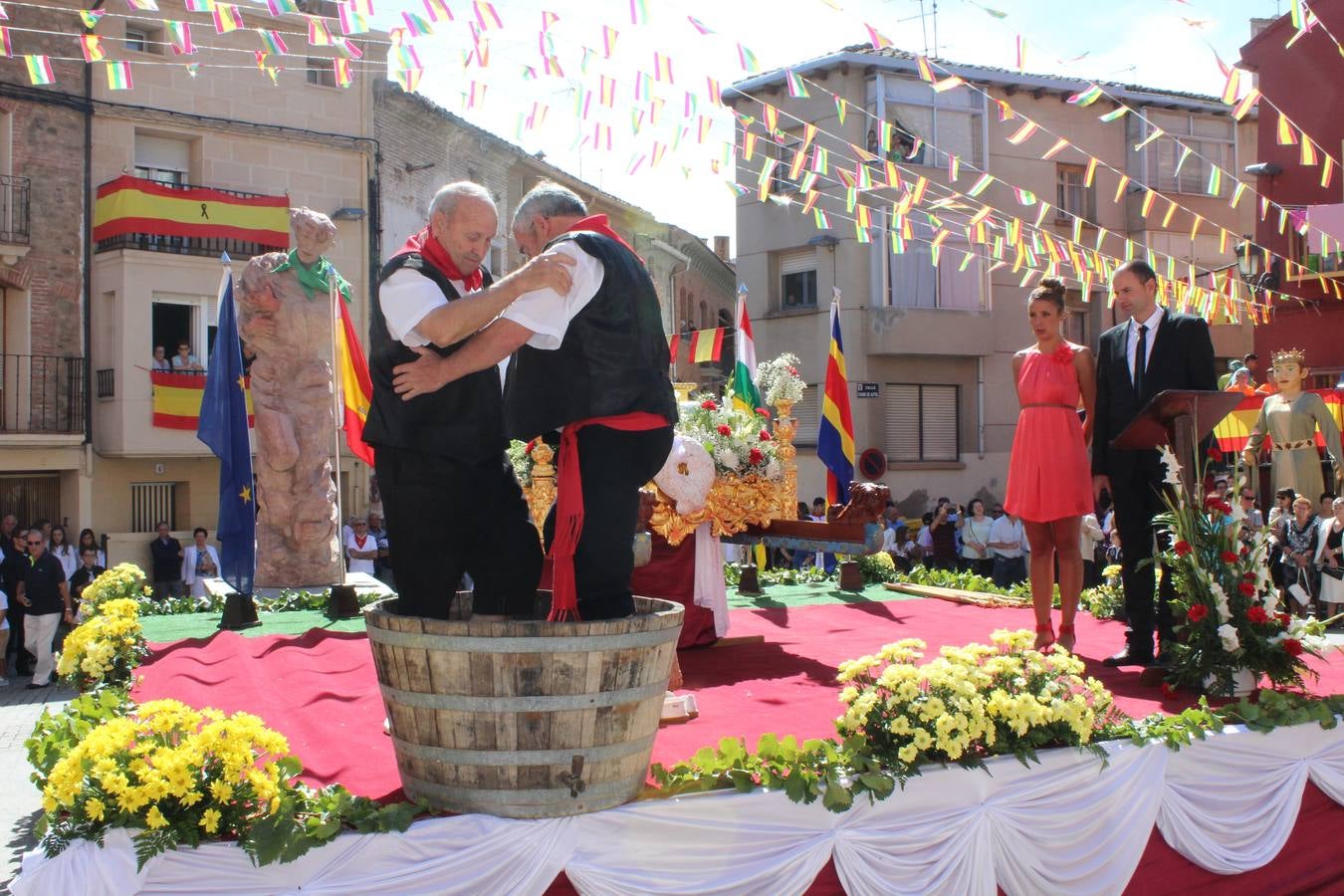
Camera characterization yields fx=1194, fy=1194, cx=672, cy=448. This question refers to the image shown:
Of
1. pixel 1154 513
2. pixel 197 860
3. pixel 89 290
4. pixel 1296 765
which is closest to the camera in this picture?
pixel 197 860

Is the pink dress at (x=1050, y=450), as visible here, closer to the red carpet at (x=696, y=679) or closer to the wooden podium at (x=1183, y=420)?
the wooden podium at (x=1183, y=420)

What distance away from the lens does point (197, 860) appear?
2816 mm

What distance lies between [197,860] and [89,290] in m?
17.0

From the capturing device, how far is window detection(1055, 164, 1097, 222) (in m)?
23.2

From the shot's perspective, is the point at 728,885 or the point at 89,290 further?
the point at 89,290

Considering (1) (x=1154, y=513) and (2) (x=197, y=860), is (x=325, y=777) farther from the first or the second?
(1) (x=1154, y=513)

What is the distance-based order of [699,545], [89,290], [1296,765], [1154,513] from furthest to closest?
1. [89,290]
2. [699,545]
3. [1154,513]
4. [1296,765]

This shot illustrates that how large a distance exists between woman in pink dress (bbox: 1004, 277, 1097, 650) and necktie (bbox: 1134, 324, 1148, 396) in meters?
0.19

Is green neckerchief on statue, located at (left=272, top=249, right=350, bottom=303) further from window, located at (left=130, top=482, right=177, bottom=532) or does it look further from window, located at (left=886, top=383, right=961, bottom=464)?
window, located at (left=886, top=383, right=961, bottom=464)

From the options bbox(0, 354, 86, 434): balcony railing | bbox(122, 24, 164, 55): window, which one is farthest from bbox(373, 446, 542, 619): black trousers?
bbox(122, 24, 164, 55): window

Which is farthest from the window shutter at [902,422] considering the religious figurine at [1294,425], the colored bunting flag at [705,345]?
the religious figurine at [1294,425]

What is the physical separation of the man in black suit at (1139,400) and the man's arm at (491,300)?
293 cm

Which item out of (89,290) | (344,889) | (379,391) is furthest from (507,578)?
(89,290)

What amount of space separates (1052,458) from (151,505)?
16210 millimetres
